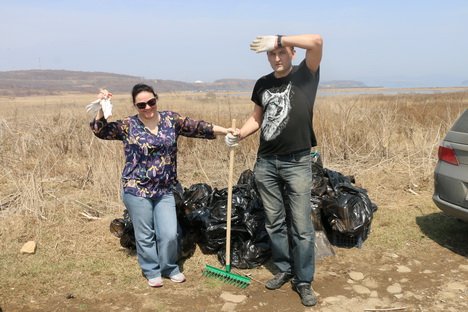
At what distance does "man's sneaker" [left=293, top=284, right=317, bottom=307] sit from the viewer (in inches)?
132

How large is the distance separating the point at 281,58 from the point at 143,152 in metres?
1.34

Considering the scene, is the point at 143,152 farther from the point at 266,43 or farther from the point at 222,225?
the point at 266,43

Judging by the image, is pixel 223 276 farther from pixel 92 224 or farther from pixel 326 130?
pixel 326 130

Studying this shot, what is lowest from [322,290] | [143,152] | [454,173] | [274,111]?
[322,290]

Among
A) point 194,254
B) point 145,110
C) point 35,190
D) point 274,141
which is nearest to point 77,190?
point 35,190

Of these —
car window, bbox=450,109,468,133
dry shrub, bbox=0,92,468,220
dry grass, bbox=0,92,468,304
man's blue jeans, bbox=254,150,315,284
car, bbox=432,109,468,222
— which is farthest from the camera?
dry shrub, bbox=0,92,468,220

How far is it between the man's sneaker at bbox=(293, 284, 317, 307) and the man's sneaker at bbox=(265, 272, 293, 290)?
176 millimetres

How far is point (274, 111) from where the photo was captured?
322cm

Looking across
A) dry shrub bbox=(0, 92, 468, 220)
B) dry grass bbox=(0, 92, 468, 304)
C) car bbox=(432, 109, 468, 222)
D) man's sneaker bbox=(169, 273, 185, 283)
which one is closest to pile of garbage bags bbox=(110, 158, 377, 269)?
dry grass bbox=(0, 92, 468, 304)

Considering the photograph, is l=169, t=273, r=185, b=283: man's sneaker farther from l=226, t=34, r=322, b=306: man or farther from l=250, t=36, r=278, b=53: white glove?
l=250, t=36, r=278, b=53: white glove

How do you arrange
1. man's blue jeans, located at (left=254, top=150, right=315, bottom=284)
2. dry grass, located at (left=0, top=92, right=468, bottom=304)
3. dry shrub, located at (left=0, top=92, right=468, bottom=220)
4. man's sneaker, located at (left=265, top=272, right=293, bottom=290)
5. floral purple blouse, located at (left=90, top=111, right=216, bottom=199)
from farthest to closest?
dry shrub, located at (left=0, top=92, right=468, bottom=220), dry grass, located at (left=0, top=92, right=468, bottom=304), man's sneaker, located at (left=265, top=272, right=293, bottom=290), floral purple blouse, located at (left=90, top=111, right=216, bottom=199), man's blue jeans, located at (left=254, top=150, right=315, bottom=284)

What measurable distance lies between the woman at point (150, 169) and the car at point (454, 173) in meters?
2.21

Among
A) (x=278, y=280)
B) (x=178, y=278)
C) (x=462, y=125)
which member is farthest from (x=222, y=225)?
(x=462, y=125)

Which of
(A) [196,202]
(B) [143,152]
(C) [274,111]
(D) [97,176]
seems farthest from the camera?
(D) [97,176]
